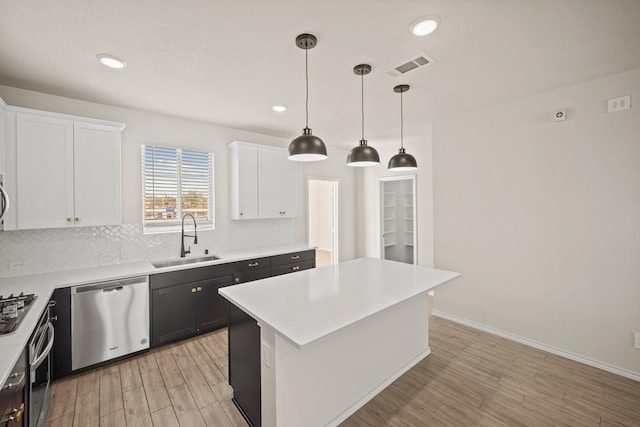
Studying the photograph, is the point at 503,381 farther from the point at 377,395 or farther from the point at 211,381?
the point at 211,381

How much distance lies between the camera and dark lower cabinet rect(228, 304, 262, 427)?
72.4 inches

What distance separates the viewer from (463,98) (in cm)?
309

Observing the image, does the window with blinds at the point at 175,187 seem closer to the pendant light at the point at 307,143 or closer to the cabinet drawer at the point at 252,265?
the cabinet drawer at the point at 252,265

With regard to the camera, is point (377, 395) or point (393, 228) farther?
point (393, 228)

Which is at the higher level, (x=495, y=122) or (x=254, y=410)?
(x=495, y=122)

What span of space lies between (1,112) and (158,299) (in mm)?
2085

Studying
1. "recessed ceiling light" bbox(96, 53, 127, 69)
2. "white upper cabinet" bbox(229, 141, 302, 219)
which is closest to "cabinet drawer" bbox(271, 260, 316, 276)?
"white upper cabinet" bbox(229, 141, 302, 219)

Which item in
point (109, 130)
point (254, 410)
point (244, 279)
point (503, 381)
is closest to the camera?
point (254, 410)

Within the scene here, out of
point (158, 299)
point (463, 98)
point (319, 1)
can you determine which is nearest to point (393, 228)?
point (463, 98)

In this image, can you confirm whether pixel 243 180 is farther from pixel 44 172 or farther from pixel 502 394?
pixel 502 394

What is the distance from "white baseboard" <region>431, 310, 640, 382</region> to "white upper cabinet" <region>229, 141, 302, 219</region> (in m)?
2.75

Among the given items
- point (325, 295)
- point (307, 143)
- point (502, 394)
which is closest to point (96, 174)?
point (307, 143)

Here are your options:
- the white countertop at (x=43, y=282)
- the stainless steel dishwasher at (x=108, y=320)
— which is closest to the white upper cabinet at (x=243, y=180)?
the white countertop at (x=43, y=282)

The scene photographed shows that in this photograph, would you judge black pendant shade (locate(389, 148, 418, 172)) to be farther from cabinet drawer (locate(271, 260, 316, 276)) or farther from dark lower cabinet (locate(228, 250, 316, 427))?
cabinet drawer (locate(271, 260, 316, 276))
